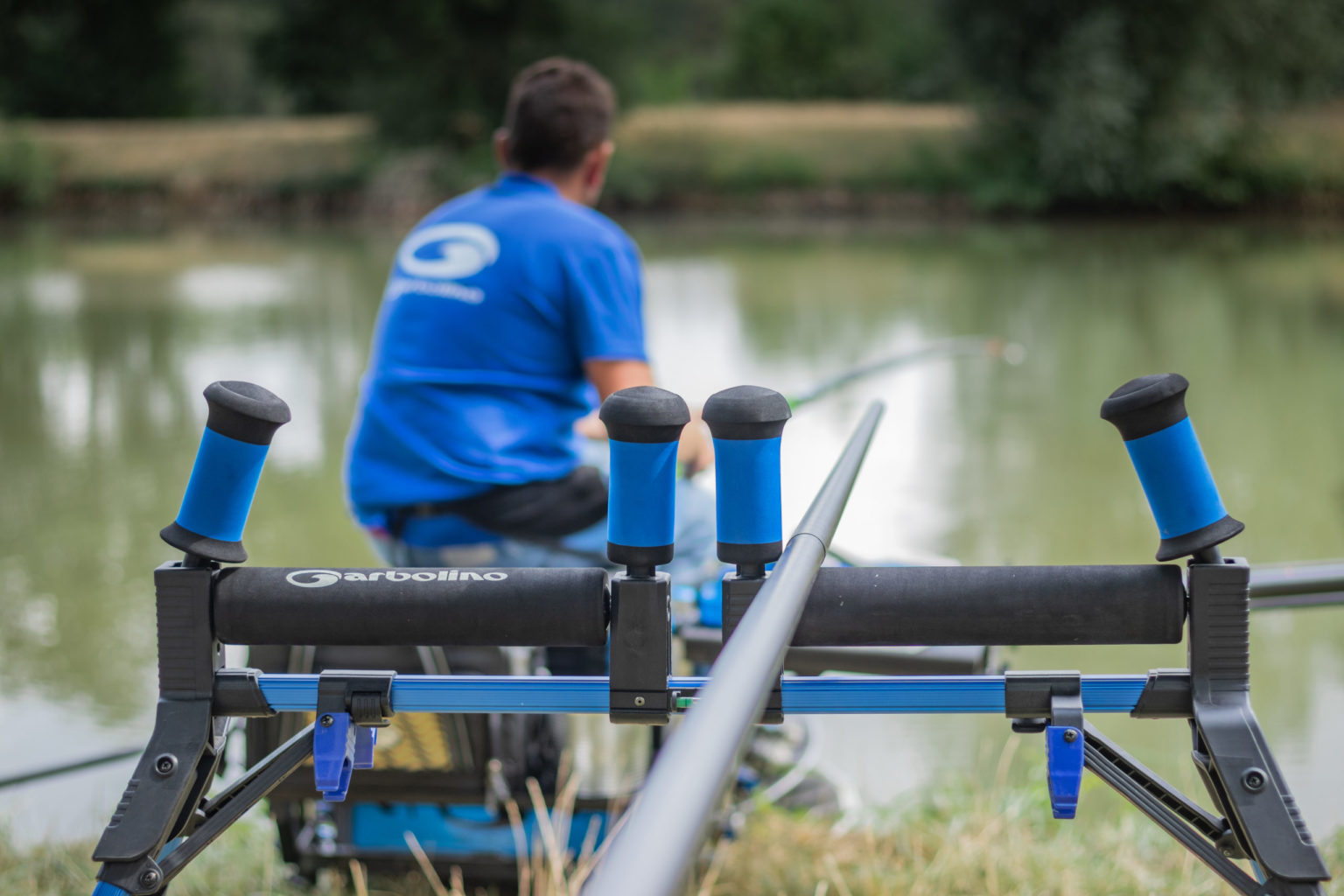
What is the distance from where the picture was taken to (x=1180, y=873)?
2.16 meters

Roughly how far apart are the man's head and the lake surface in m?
1.49

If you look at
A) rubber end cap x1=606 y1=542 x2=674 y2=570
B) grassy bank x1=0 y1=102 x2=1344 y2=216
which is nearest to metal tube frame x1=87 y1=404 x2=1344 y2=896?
rubber end cap x1=606 y1=542 x2=674 y2=570

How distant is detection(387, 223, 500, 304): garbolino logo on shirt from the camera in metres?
2.25

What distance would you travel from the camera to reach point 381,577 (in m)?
1.22

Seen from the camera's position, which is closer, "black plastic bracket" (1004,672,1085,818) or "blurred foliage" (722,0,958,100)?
"black plastic bracket" (1004,672,1085,818)

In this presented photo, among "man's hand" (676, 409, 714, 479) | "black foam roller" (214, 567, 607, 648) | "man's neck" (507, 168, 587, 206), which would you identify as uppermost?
"man's neck" (507, 168, 587, 206)

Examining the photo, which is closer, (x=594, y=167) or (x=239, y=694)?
(x=239, y=694)

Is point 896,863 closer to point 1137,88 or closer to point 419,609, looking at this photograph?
point 419,609

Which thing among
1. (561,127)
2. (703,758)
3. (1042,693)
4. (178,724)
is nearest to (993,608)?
(1042,693)

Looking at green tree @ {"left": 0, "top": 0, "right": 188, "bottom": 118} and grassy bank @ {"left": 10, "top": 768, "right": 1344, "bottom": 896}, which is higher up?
green tree @ {"left": 0, "top": 0, "right": 188, "bottom": 118}

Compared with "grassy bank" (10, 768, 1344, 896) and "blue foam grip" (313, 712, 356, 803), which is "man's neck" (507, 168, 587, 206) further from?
"blue foam grip" (313, 712, 356, 803)

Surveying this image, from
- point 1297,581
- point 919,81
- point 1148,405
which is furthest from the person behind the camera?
point 919,81

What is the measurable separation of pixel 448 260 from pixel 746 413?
1.28 m

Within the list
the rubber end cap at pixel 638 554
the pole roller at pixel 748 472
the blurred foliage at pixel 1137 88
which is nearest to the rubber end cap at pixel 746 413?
the pole roller at pixel 748 472
